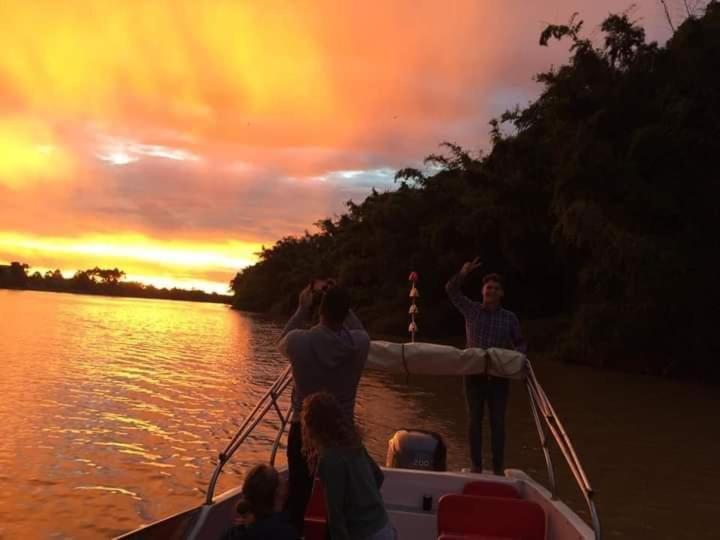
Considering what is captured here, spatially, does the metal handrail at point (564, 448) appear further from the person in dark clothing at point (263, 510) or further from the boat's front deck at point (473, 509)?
the person in dark clothing at point (263, 510)

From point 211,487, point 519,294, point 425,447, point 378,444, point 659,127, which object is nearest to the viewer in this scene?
point 211,487

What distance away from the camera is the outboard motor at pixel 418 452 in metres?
5.43

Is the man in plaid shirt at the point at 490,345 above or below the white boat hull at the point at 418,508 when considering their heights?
above

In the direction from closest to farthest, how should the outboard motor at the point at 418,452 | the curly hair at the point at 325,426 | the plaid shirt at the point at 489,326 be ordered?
the curly hair at the point at 325,426, the outboard motor at the point at 418,452, the plaid shirt at the point at 489,326

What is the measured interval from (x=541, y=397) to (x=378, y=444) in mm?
6071

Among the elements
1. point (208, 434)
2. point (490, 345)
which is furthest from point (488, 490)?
point (208, 434)

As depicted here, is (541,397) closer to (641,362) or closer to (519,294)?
(641,362)

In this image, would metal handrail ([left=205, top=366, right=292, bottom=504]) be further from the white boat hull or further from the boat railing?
the white boat hull

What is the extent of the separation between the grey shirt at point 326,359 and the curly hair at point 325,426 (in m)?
0.54

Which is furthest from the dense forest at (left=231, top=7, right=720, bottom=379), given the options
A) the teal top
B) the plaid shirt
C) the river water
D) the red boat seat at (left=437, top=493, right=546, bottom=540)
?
the teal top

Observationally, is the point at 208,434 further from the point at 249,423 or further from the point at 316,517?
the point at 316,517

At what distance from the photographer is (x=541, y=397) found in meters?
4.52

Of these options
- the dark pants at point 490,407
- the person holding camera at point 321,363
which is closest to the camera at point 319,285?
the person holding camera at point 321,363

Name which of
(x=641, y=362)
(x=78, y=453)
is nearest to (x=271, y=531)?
(x=78, y=453)
